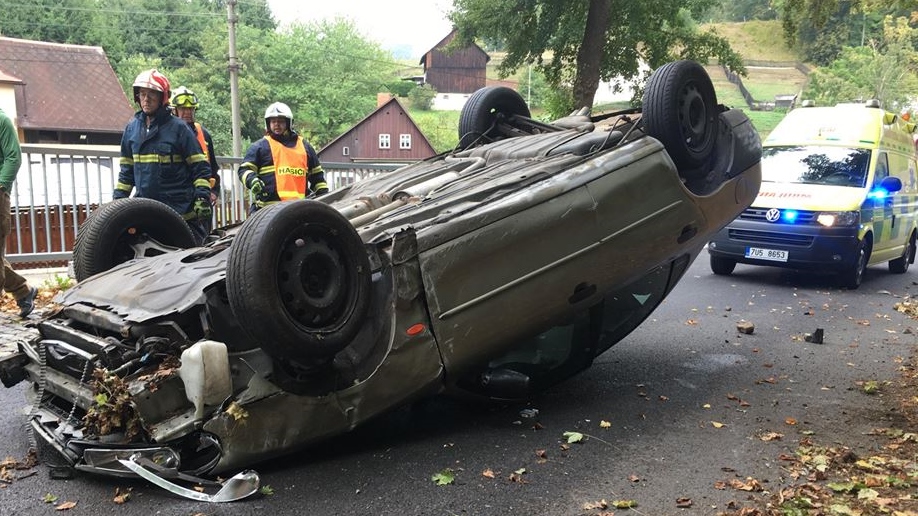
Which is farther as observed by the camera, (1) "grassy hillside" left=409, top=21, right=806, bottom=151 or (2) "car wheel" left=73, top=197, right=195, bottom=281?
(1) "grassy hillside" left=409, top=21, right=806, bottom=151

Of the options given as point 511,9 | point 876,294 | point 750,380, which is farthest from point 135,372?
point 511,9

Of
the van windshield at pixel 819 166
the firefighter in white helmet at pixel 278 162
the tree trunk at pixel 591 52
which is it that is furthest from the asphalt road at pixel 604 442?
the tree trunk at pixel 591 52

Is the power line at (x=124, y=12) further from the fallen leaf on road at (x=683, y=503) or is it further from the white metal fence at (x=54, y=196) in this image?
the fallen leaf on road at (x=683, y=503)

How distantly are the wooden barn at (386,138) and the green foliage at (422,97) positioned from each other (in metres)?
19.8

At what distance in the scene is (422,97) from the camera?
71938 mm

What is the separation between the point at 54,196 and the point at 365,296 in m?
6.01

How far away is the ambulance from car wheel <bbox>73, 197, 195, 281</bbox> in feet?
22.4

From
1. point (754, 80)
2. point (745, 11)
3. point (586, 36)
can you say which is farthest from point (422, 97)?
point (586, 36)

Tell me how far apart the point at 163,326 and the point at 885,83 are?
42989mm

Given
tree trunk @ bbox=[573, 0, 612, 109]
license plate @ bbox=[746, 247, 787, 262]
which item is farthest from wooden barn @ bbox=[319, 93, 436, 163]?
license plate @ bbox=[746, 247, 787, 262]

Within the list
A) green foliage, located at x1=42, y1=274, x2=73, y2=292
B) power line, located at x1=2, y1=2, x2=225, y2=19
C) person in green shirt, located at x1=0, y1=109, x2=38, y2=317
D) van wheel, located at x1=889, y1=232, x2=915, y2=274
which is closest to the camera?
person in green shirt, located at x1=0, y1=109, x2=38, y2=317

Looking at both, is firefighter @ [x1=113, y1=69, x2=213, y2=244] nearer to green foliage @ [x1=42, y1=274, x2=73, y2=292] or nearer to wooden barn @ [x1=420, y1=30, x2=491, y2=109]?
green foliage @ [x1=42, y1=274, x2=73, y2=292]

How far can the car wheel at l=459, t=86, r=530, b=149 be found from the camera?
19.6ft

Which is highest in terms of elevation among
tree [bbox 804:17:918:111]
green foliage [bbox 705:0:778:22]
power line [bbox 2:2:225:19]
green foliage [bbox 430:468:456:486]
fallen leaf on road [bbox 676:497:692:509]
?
green foliage [bbox 705:0:778:22]
